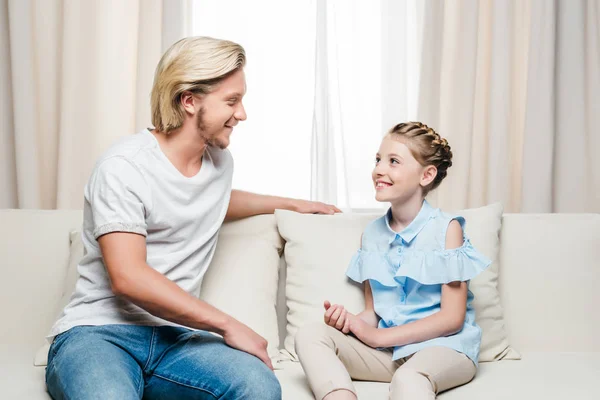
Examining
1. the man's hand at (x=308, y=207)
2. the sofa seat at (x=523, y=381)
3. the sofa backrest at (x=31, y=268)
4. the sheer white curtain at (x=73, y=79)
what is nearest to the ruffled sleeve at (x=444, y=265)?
the sofa seat at (x=523, y=381)

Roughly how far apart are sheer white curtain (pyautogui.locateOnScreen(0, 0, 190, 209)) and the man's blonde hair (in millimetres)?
1186

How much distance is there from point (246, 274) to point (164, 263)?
0.39 meters

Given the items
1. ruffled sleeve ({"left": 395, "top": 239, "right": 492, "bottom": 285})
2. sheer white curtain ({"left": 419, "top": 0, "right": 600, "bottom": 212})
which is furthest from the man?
sheer white curtain ({"left": 419, "top": 0, "right": 600, "bottom": 212})

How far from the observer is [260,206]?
2025 mm

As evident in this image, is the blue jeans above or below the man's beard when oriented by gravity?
below

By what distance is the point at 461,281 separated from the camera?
1719mm

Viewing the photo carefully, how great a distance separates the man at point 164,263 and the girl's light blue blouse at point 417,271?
0.41 metres

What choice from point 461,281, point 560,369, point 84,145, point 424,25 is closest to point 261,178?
point 84,145

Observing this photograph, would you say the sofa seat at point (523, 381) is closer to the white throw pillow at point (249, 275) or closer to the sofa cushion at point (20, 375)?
the white throw pillow at point (249, 275)

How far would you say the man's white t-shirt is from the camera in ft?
4.79

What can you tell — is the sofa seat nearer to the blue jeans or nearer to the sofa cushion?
the blue jeans

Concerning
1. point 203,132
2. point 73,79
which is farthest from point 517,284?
point 73,79

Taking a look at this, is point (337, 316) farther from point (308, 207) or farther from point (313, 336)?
point (308, 207)

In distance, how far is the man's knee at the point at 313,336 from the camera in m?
1.63
